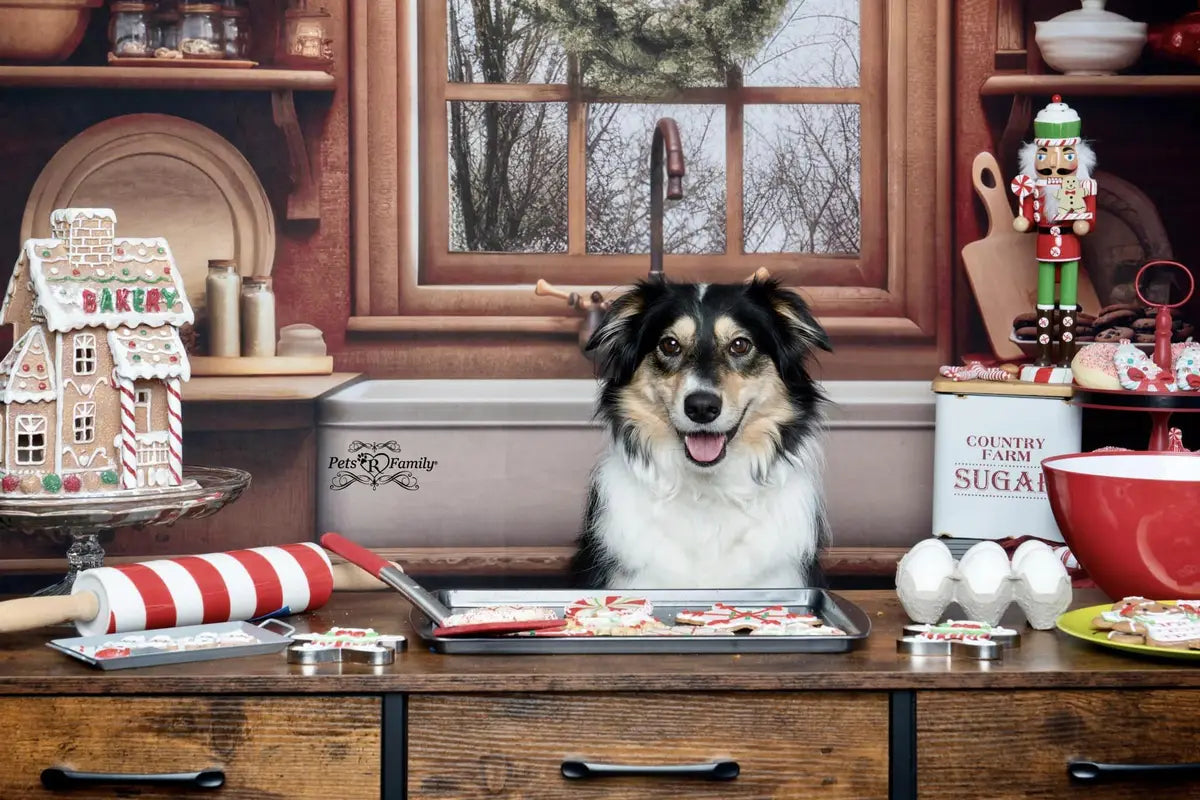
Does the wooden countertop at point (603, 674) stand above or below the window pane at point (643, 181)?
below

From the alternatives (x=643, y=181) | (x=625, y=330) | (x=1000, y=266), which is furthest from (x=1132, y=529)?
(x=643, y=181)

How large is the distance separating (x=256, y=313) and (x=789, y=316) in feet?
3.87

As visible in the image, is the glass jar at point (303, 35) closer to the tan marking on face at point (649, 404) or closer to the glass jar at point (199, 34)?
the glass jar at point (199, 34)

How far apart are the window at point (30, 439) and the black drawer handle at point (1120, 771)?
151cm

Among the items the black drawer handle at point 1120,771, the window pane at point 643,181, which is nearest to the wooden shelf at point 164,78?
the window pane at point 643,181

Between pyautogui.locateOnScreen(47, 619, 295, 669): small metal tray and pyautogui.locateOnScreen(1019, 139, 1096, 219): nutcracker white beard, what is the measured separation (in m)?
1.79

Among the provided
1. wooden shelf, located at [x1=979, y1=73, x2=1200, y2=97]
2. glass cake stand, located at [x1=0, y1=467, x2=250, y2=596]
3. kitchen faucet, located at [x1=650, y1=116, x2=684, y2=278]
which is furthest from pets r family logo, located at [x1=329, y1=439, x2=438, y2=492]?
wooden shelf, located at [x1=979, y1=73, x2=1200, y2=97]

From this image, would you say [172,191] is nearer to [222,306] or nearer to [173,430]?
[222,306]

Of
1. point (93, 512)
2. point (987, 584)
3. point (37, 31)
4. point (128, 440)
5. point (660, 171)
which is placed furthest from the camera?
point (660, 171)

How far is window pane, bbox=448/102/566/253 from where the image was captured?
115 inches

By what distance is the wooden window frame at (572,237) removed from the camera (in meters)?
2.92

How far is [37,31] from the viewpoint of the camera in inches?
110

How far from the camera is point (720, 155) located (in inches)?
115

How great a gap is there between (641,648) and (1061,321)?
5.06 ft
